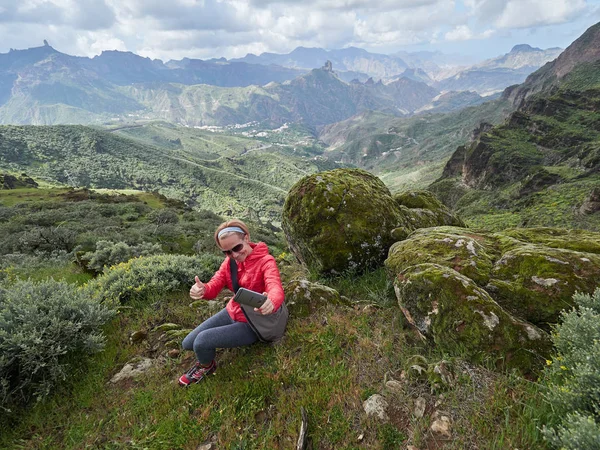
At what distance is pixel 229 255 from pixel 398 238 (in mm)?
6611

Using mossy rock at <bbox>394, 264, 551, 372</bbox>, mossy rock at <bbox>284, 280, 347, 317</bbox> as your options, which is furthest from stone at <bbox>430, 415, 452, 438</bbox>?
mossy rock at <bbox>284, 280, 347, 317</bbox>

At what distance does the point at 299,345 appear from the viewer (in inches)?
224

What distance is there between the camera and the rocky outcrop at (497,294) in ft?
14.9

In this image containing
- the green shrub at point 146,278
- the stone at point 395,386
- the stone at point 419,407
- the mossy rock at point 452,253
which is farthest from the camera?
the green shrub at point 146,278

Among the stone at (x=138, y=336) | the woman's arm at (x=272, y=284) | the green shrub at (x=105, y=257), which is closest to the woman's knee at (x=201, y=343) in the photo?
the woman's arm at (x=272, y=284)

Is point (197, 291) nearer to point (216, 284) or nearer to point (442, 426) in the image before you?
point (216, 284)

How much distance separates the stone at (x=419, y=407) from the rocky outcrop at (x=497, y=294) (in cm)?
113

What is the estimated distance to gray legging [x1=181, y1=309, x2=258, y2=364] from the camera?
520 centimetres

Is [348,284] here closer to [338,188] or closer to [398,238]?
[398,238]

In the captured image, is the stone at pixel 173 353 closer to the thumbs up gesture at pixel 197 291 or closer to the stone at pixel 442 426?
the thumbs up gesture at pixel 197 291

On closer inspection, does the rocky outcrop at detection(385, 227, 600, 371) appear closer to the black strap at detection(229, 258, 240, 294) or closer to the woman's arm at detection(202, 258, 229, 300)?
the black strap at detection(229, 258, 240, 294)

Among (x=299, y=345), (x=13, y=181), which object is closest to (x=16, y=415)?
(x=299, y=345)

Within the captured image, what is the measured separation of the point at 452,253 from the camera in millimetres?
7059

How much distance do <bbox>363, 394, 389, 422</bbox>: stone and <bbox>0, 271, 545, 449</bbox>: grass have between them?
76 millimetres
